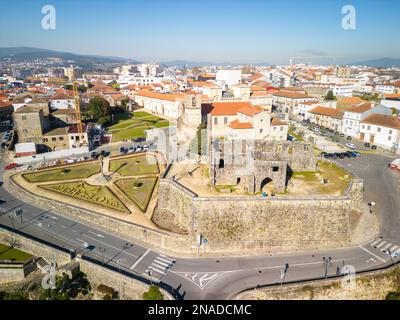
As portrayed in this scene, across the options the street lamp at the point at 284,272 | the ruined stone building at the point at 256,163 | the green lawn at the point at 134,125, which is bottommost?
the street lamp at the point at 284,272

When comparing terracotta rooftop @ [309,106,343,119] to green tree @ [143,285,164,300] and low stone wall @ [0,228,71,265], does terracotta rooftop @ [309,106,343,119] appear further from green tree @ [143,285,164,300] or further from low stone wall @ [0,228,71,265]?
low stone wall @ [0,228,71,265]

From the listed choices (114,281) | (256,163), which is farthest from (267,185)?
(114,281)

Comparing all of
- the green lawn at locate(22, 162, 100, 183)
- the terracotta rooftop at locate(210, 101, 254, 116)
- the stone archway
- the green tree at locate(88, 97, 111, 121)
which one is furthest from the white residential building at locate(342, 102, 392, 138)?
the green tree at locate(88, 97, 111, 121)

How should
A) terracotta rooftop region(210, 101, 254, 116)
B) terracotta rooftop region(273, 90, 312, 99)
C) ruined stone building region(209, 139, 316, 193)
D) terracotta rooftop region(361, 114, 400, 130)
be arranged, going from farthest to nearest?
terracotta rooftop region(273, 90, 312, 99), terracotta rooftop region(361, 114, 400, 130), terracotta rooftop region(210, 101, 254, 116), ruined stone building region(209, 139, 316, 193)

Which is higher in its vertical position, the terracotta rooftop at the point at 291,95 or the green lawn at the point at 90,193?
the terracotta rooftop at the point at 291,95

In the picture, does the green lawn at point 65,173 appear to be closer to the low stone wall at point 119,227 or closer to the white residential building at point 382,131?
the low stone wall at point 119,227

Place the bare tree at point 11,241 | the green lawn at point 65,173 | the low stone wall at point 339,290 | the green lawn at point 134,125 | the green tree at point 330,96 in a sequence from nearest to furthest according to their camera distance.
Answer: the low stone wall at point 339,290 → the bare tree at point 11,241 → the green lawn at point 65,173 → the green lawn at point 134,125 → the green tree at point 330,96

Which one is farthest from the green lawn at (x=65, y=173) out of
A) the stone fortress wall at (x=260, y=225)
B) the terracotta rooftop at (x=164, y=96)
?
the terracotta rooftop at (x=164, y=96)
